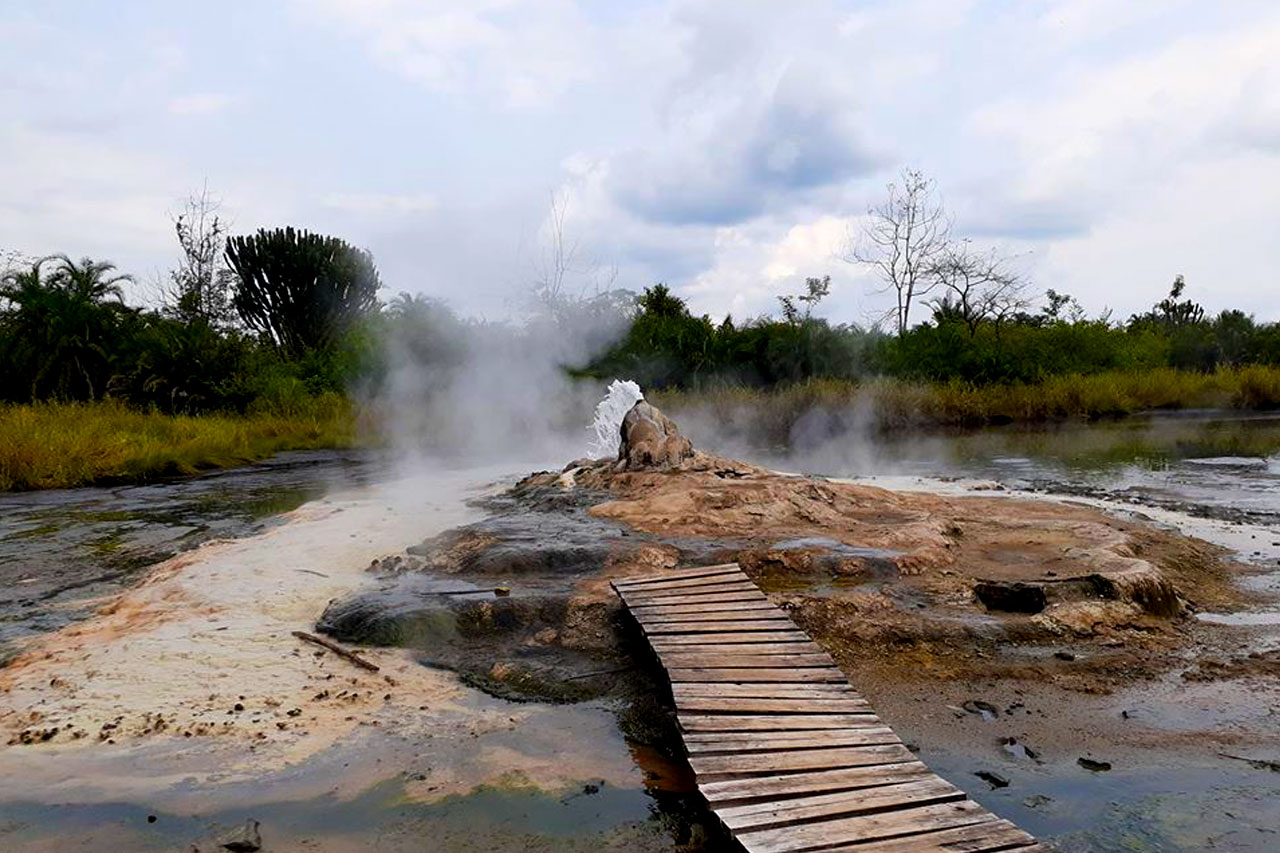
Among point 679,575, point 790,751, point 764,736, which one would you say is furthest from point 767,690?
point 679,575

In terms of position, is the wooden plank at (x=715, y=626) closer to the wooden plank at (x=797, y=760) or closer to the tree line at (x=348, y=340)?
the wooden plank at (x=797, y=760)

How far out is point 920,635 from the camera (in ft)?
17.9

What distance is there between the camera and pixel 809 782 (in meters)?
3.35

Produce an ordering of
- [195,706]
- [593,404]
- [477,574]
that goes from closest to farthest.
A: [195,706]
[477,574]
[593,404]

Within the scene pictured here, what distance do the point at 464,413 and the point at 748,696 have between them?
18.6 m

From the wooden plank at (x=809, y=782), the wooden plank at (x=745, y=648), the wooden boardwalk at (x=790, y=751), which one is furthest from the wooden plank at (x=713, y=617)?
the wooden plank at (x=809, y=782)

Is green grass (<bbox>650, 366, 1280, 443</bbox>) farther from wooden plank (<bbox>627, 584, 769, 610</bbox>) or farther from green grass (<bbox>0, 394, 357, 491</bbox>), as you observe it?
wooden plank (<bbox>627, 584, 769, 610</bbox>)

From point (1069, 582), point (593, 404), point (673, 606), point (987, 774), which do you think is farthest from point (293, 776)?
point (593, 404)

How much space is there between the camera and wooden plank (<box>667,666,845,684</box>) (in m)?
4.41

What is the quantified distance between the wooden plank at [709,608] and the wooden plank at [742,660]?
674mm

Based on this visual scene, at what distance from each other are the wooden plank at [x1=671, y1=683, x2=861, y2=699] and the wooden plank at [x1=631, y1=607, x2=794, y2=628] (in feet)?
2.89

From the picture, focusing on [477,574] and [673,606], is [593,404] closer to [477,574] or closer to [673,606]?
[477,574]

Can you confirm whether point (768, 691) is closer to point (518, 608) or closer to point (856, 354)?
point (518, 608)

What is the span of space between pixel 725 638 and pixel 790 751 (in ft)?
4.50
